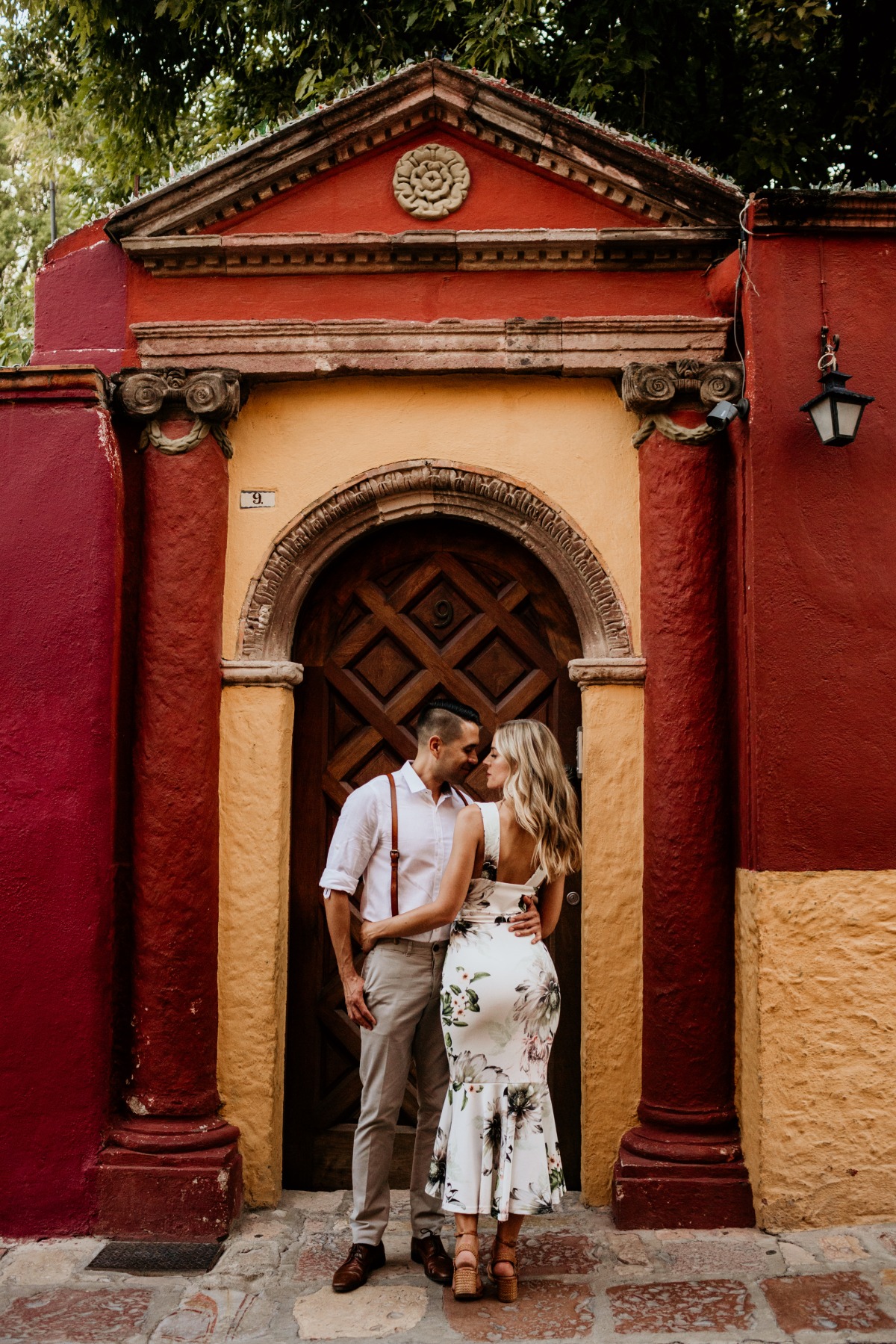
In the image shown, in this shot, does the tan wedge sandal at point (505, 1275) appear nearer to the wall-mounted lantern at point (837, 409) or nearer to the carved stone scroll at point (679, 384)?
the wall-mounted lantern at point (837, 409)

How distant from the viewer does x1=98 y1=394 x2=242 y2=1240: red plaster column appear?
13.4 feet

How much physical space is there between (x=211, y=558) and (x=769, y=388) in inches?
88.8

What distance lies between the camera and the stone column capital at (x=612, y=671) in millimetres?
4430

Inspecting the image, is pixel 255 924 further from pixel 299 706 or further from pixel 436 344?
pixel 436 344

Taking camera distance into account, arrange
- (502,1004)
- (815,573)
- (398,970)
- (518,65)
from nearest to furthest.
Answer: (502,1004), (398,970), (815,573), (518,65)

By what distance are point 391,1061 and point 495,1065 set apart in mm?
407

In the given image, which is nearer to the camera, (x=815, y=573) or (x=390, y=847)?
(x=390, y=847)

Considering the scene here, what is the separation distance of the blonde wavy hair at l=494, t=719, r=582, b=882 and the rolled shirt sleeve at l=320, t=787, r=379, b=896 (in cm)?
50

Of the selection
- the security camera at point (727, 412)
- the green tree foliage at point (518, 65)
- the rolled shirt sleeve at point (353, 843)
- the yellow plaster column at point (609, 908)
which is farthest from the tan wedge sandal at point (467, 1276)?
the green tree foliage at point (518, 65)

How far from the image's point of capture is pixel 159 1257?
3.88m

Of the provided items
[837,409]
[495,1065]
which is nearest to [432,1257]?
[495,1065]

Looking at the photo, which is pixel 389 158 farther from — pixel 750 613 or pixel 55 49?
pixel 55 49

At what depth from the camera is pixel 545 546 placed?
15.1 ft

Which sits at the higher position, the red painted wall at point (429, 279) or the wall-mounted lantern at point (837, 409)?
the red painted wall at point (429, 279)
